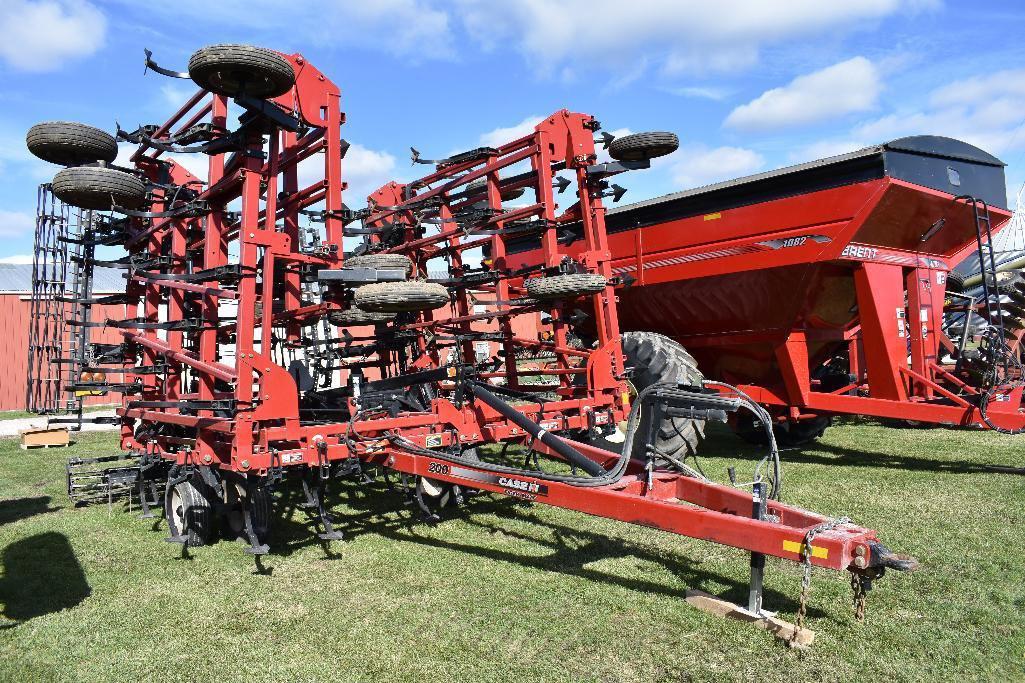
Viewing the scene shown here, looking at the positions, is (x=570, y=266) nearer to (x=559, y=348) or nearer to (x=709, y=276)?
(x=559, y=348)

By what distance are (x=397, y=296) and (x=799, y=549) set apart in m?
3.17

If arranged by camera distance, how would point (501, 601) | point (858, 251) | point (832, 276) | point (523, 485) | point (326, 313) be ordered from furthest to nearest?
point (832, 276), point (858, 251), point (326, 313), point (523, 485), point (501, 601)

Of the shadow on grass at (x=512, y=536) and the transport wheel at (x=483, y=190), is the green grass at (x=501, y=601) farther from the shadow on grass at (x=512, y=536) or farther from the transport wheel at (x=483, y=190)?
the transport wheel at (x=483, y=190)

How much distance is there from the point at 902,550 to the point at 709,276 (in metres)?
3.82

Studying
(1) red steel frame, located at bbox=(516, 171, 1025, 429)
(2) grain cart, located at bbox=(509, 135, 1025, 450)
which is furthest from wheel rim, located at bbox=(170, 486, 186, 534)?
(1) red steel frame, located at bbox=(516, 171, 1025, 429)

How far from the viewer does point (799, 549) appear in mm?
3043

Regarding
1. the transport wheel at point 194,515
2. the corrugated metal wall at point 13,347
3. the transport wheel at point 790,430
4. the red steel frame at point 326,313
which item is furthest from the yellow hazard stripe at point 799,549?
the corrugated metal wall at point 13,347

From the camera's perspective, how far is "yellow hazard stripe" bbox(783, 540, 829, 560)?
2.97 meters

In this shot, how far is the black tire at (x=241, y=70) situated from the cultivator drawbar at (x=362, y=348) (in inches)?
0.5

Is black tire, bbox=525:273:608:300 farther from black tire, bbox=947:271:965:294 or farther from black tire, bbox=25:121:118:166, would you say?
black tire, bbox=947:271:965:294

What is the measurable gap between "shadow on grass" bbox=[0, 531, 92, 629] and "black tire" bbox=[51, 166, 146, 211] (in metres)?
2.76

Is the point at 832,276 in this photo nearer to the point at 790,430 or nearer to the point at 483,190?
the point at 790,430

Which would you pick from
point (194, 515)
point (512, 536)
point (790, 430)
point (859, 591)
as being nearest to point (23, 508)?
point (194, 515)

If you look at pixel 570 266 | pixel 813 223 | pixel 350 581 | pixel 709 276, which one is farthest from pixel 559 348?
pixel 350 581
